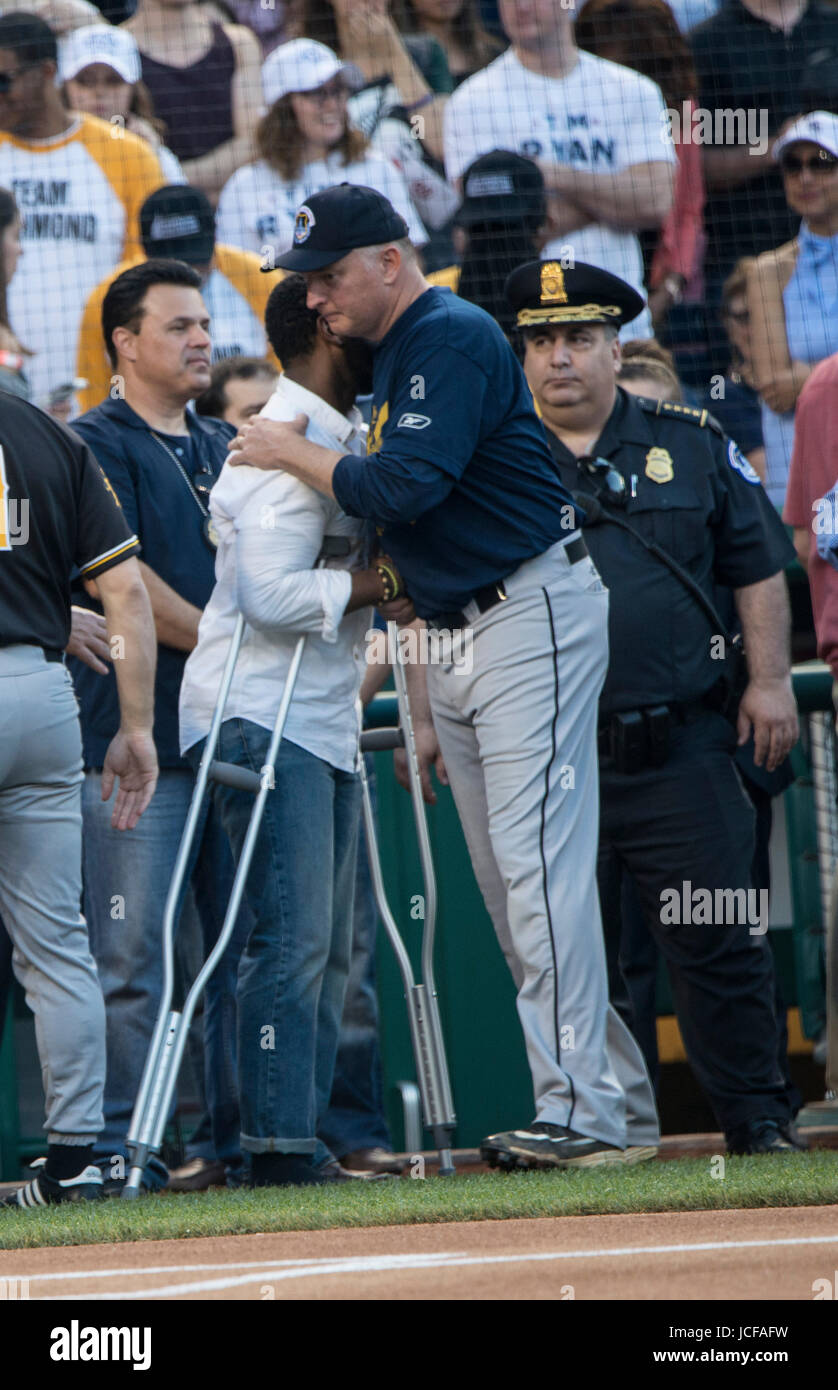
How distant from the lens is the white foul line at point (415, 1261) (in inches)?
129

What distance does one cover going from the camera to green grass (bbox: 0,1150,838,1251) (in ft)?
13.7

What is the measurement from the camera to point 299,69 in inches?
346

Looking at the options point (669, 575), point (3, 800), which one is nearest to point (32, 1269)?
point (3, 800)

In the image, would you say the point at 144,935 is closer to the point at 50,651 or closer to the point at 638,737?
the point at 50,651

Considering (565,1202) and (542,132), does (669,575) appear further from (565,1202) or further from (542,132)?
(542,132)

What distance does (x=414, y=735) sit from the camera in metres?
5.75

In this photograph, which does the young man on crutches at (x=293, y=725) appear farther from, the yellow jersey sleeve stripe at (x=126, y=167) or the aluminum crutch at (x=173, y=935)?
the yellow jersey sleeve stripe at (x=126, y=167)

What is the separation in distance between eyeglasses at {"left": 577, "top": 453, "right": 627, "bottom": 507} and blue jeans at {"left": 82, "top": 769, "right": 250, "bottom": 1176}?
4.85 ft

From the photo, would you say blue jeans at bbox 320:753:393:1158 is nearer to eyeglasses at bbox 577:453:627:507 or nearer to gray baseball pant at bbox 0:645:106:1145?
gray baseball pant at bbox 0:645:106:1145

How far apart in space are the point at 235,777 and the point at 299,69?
190 inches

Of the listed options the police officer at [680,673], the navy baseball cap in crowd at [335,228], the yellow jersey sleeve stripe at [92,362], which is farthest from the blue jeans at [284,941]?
the yellow jersey sleeve stripe at [92,362]

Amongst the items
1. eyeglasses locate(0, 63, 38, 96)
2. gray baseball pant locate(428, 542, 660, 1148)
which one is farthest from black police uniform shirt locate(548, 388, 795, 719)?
eyeglasses locate(0, 63, 38, 96)

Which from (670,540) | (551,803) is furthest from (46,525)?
(670,540)

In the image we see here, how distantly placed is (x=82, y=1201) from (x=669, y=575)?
2.40 meters
